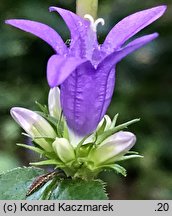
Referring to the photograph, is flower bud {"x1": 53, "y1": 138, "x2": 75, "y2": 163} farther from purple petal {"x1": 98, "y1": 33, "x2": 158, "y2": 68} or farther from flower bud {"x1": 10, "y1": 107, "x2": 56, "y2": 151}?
purple petal {"x1": 98, "y1": 33, "x2": 158, "y2": 68}

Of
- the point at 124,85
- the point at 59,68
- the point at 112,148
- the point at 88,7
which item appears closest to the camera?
the point at 59,68

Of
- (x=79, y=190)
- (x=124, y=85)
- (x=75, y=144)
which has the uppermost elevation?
(x=124, y=85)

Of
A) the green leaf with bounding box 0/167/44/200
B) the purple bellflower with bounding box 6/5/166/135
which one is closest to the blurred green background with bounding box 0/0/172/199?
the green leaf with bounding box 0/167/44/200

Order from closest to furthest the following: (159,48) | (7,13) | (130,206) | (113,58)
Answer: (113,58)
(130,206)
(7,13)
(159,48)

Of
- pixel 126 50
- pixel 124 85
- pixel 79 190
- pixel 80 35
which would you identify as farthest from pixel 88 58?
pixel 124 85

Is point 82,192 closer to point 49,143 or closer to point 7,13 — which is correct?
point 49,143

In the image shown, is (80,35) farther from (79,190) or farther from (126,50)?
(79,190)

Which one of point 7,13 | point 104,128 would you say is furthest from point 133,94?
point 104,128

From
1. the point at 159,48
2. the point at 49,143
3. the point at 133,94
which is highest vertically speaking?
the point at 159,48
